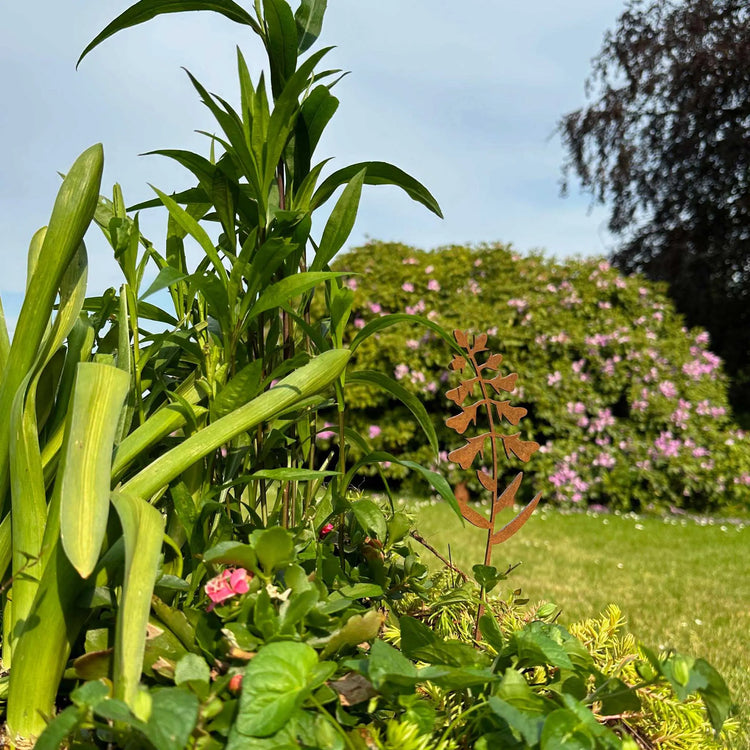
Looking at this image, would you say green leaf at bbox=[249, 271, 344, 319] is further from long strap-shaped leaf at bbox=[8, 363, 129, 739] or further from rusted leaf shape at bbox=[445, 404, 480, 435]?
rusted leaf shape at bbox=[445, 404, 480, 435]

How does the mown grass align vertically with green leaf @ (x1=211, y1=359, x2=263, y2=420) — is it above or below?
below

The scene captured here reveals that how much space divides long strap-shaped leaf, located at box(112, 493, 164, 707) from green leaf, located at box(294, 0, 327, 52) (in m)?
0.78

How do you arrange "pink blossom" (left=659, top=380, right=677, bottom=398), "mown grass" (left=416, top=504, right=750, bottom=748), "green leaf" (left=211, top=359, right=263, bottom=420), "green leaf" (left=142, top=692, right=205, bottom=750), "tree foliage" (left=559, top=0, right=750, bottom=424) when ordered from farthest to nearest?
"tree foliage" (left=559, top=0, right=750, bottom=424) → "pink blossom" (left=659, top=380, right=677, bottom=398) → "mown grass" (left=416, top=504, right=750, bottom=748) → "green leaf" (left=211, top=359, right=263, bottom=420) → "green leaf" (left=142, top=692, right=205, bottom=750)

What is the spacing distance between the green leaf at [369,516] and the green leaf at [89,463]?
1.17 feet

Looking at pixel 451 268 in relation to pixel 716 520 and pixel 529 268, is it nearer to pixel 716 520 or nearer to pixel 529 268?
pixel 529 268

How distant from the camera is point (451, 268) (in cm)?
702

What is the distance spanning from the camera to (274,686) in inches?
27.0

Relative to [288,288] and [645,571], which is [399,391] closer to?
[288,288]

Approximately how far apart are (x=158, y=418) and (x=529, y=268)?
20.8 ft

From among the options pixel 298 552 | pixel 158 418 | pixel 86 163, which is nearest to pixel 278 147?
pixel 86 163

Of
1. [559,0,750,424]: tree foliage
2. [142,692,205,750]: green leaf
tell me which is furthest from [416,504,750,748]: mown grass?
[559,0,750,424]: tree foliage

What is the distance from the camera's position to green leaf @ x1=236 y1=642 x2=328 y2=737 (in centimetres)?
67

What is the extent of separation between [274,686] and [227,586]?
0.17 meters

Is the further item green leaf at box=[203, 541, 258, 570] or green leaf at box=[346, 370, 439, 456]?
green leaf at box=[346, 370, 439, 456]
